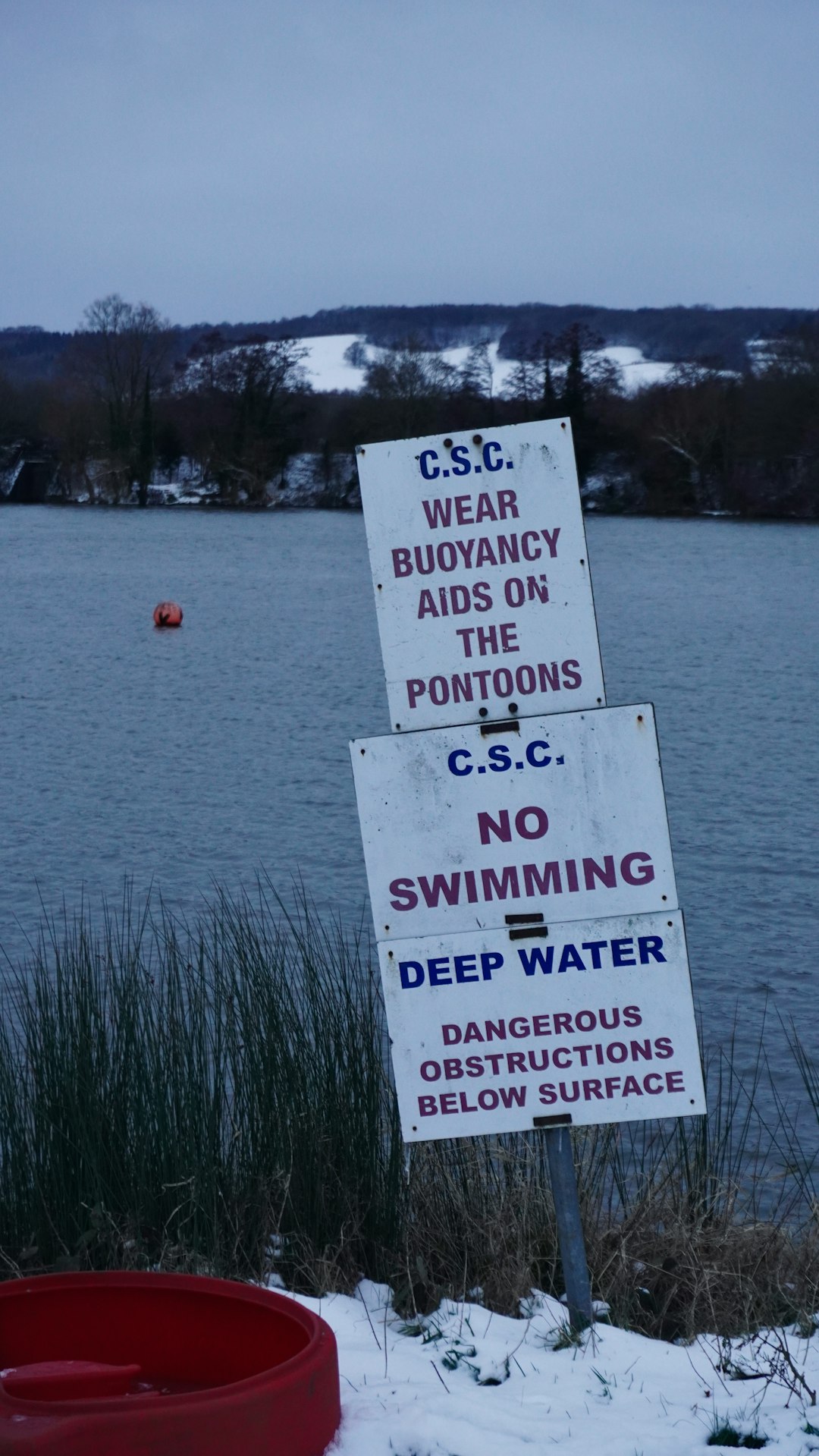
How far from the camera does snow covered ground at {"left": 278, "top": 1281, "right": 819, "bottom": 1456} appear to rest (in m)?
3.38

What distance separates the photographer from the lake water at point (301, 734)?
13539 mm

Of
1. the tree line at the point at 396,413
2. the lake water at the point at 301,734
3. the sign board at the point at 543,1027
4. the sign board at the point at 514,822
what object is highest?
the tree line at the point at 396,413

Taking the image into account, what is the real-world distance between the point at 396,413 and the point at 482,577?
79.6m

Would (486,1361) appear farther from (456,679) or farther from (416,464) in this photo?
(416,464)

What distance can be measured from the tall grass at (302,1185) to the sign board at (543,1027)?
57cm

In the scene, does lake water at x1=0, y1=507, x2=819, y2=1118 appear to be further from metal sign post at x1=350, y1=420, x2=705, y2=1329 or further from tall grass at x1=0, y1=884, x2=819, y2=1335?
metal sign post at x1=350, y1=420, x2=705, y2=1329

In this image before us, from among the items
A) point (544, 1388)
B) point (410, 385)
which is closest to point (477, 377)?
point (410, 385)

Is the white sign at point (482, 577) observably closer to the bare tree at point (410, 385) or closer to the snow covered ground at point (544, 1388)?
the snow covered ground at point (544, 1388)

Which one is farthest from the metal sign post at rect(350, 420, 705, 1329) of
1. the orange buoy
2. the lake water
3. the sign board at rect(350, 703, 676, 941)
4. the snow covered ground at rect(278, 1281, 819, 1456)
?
the orange buoy

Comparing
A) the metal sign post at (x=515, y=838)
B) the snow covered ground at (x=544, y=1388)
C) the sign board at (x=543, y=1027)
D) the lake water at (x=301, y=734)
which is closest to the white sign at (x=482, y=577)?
the metal sign post at (x=515, y=838)

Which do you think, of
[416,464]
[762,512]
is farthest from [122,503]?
[416,464]

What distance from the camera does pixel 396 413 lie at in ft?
269

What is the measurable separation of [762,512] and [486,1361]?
69.3 meters

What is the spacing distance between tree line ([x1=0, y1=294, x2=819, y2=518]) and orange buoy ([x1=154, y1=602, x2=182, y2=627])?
39818mm
